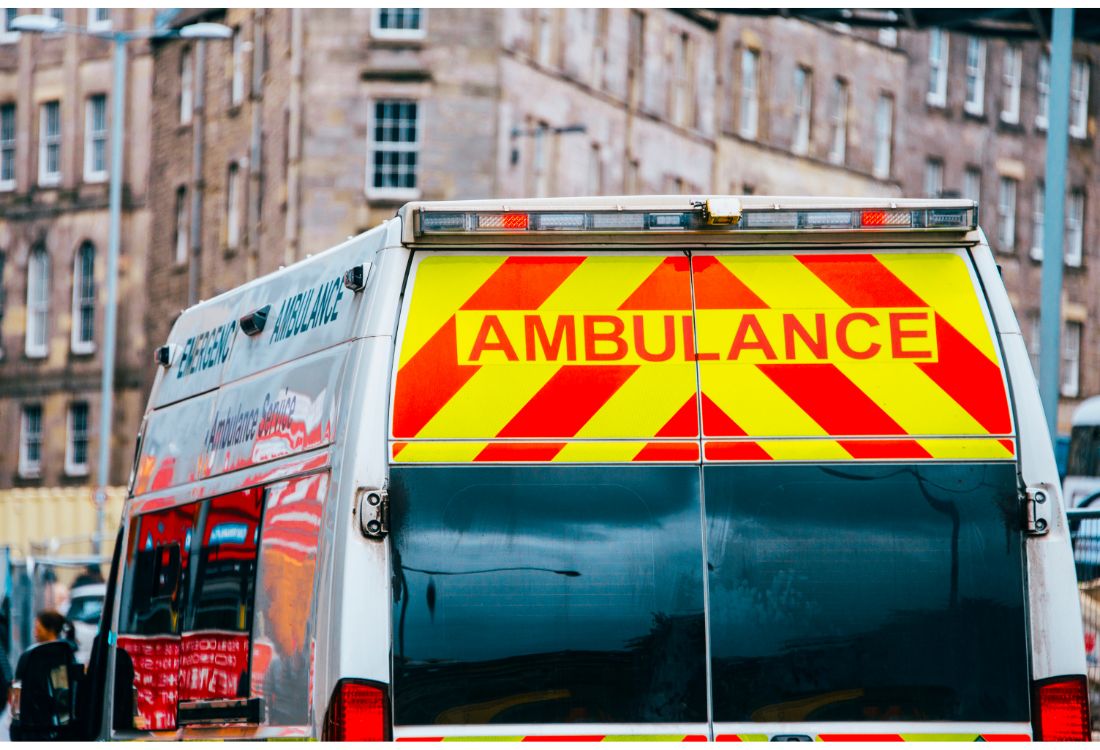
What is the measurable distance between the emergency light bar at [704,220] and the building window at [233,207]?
140ft

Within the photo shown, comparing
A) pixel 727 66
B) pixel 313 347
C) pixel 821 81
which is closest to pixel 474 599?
pixel 313 347

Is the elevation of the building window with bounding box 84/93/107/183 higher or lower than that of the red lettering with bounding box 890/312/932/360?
higher

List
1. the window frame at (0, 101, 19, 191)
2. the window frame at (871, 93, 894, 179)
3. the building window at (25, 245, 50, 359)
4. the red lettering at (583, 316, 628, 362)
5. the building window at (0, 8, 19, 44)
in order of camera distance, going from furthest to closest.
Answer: the building window at (0, 8, 19, 44) → the window frame at (871, 93, 894, 179) → the window frame at (0, 101, 19, 191) → the building window at (25, 245, 50, 359) → the red lettering at (583, 316, 628, 362)

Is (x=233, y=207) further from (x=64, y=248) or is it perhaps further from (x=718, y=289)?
(x=718, y=289)

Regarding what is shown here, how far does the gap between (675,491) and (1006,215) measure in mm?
57593

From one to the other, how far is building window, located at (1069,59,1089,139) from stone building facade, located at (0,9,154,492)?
26472mm

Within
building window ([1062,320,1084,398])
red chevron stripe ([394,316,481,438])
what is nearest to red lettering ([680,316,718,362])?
red chevron stripe ([394,316,481,438])

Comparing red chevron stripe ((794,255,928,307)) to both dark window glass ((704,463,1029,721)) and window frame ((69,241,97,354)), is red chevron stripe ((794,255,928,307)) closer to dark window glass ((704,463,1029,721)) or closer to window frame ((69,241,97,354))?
dark window glass ((704,463,1029,721))

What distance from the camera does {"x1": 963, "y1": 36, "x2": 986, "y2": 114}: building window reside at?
6144 cm

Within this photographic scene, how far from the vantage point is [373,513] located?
6.03 meters

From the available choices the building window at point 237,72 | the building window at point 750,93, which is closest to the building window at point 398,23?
the building window at point 237,72

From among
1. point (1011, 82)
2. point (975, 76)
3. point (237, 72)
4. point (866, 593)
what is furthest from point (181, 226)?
point (866, 593)

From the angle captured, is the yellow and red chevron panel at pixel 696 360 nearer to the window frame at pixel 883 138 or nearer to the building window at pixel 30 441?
the building window at pixel 30 441

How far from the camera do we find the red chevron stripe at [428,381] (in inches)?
243
